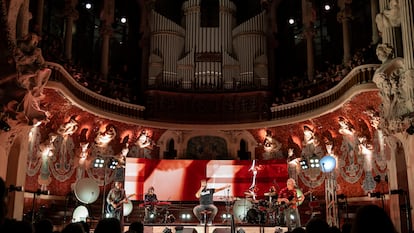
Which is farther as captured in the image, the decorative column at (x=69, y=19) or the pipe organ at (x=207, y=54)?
the pipe organ at (x=207, y=54)

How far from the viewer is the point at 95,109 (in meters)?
18.5

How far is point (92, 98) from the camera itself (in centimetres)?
1856

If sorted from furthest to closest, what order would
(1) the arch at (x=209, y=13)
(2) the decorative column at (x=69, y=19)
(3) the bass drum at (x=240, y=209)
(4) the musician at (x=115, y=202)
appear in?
(1) the arch at (x=209, y=13), (2) the decorative column at (x=69, y=19), (3) the bass drum at (x=240, y=209), (4) the musician at (x=115, y=202)

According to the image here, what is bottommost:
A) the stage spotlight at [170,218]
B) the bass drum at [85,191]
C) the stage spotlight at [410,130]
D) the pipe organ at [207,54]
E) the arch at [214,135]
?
the stage spotlight at [170,218]

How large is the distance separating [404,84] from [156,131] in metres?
11.6

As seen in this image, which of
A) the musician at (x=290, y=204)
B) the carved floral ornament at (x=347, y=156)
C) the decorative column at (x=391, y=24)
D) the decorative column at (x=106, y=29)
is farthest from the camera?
the decorative column at (x=106, y=29)

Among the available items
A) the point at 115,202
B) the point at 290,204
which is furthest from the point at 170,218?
the point at 290,204

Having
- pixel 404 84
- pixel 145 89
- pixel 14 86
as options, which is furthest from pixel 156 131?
pixel 404 84

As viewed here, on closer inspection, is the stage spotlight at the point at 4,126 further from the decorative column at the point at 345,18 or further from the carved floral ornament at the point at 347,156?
the decorative column at the point at 345,18

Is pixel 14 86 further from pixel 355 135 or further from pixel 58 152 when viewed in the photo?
pixel 355 135

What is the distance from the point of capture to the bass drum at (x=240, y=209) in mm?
17953

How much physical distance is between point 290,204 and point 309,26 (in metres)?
9.20

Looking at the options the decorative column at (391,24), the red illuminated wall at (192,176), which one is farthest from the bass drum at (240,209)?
the decorative column at (391,24)

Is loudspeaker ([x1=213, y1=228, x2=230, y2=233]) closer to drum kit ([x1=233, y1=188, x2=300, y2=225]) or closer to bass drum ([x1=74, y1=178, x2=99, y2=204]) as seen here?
drum kit ([x1=233, y1=188, x2=300, y2=225])
